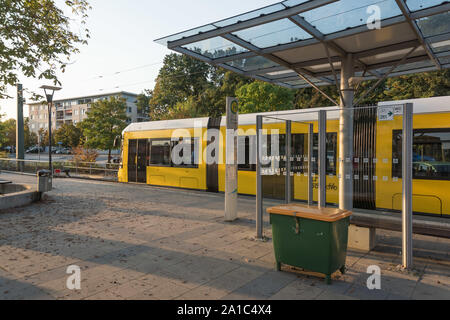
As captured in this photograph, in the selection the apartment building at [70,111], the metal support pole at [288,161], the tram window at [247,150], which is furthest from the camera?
the apartment building at [70,111]

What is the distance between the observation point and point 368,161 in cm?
580

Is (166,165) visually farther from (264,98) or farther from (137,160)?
(264,98)

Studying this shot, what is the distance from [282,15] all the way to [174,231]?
15.6ft

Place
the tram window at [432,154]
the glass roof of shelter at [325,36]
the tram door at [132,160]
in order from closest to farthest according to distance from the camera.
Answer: the glass roof of shelter at [325,36], the tram window at [432,154], the tram door at [132,160]

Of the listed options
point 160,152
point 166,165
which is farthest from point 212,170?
point 160,152

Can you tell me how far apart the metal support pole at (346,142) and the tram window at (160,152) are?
8945 millimetres

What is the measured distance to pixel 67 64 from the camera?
959 cm

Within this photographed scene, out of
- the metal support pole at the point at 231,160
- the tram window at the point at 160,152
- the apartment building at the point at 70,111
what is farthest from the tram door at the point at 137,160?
the apartment building at the point at 70,111

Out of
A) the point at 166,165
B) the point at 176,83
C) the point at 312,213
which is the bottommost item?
the point at 312,213

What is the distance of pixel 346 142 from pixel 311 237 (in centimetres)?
238

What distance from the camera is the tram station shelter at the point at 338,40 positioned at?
469 centimetres

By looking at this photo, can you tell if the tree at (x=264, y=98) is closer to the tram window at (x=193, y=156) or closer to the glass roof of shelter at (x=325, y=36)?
the tram window at (x=193, y=156)
